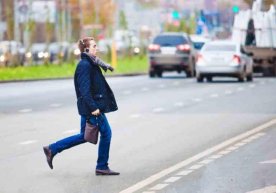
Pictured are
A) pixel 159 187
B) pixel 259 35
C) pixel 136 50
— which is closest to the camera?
pixel 159 187

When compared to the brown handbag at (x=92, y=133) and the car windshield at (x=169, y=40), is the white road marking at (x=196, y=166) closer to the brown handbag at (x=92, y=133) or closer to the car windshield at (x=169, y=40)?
the brown handbag at (x=92, y=133)

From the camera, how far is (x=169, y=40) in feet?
176

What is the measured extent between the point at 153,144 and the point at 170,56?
33.0 metres

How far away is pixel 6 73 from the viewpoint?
5353 centimetres

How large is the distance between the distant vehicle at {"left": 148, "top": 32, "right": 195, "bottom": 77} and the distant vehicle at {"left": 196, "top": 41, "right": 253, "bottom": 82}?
5.23 metres

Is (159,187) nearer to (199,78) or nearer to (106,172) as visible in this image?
(106,172)

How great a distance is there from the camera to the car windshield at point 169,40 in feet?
174

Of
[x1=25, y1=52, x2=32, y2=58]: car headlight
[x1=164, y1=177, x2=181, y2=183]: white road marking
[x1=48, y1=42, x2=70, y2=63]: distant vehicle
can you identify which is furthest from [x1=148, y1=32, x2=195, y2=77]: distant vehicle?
[x1=164, y1=177, x2=181, y2=183]: white road marking

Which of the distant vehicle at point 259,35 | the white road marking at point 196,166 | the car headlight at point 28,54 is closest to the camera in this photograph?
the white road marking at point 196,166

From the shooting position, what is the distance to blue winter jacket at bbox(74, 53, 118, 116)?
1507 centimetres

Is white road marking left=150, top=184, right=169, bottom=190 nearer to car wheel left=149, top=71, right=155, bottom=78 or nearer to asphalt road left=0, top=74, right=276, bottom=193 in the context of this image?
asphalt road left=0, top=74, right=276, bottom=193

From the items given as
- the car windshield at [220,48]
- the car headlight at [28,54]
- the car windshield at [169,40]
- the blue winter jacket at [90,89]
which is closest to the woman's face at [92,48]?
the blue winter jacket at [90,89]

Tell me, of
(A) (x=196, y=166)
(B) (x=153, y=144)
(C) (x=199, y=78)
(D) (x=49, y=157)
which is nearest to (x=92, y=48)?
(D) (x=49, y=157)

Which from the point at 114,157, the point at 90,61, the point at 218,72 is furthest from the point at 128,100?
the point at 90,61
